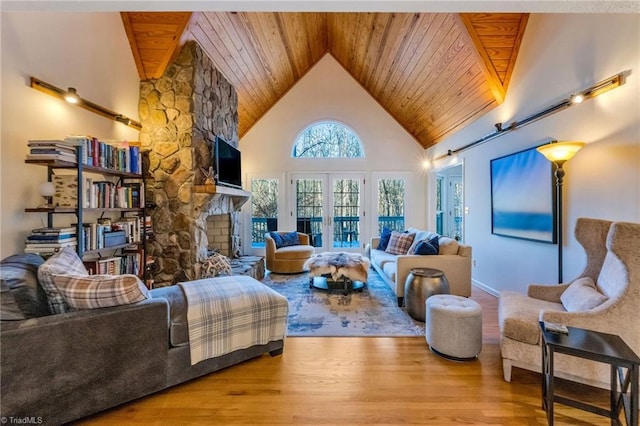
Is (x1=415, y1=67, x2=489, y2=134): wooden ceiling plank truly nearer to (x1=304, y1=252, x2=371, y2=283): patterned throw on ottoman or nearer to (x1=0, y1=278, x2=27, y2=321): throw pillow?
(x1=304, y1=252, x2=371, y2=283): patterned throw on ottoman

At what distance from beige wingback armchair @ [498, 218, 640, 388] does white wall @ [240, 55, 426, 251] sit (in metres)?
4.48

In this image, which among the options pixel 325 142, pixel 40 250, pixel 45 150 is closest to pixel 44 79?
pixel 45 150

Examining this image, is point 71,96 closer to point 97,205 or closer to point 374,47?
point 97,205

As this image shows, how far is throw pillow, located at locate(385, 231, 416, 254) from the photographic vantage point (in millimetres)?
4745

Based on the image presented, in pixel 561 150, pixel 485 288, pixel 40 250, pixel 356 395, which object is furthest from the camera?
pixel 485 288

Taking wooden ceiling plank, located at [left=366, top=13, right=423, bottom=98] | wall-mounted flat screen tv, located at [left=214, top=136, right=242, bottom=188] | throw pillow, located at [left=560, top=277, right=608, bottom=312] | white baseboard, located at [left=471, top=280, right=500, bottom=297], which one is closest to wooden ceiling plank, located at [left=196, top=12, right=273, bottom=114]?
wall-mounted flat screen tv, located at [left=214, top=136, right=242, bottom=188]

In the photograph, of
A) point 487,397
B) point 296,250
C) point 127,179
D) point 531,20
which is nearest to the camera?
point 487,397

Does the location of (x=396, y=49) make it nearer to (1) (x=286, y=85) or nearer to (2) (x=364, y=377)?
(1) (x=286, y=85)

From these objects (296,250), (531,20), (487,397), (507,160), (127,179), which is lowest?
(487,397)

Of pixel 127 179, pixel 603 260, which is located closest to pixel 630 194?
pixel 603 260

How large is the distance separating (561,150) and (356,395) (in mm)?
2606

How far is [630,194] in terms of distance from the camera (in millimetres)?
2215

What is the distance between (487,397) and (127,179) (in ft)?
13.9

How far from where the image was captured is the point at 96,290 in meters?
1.74
